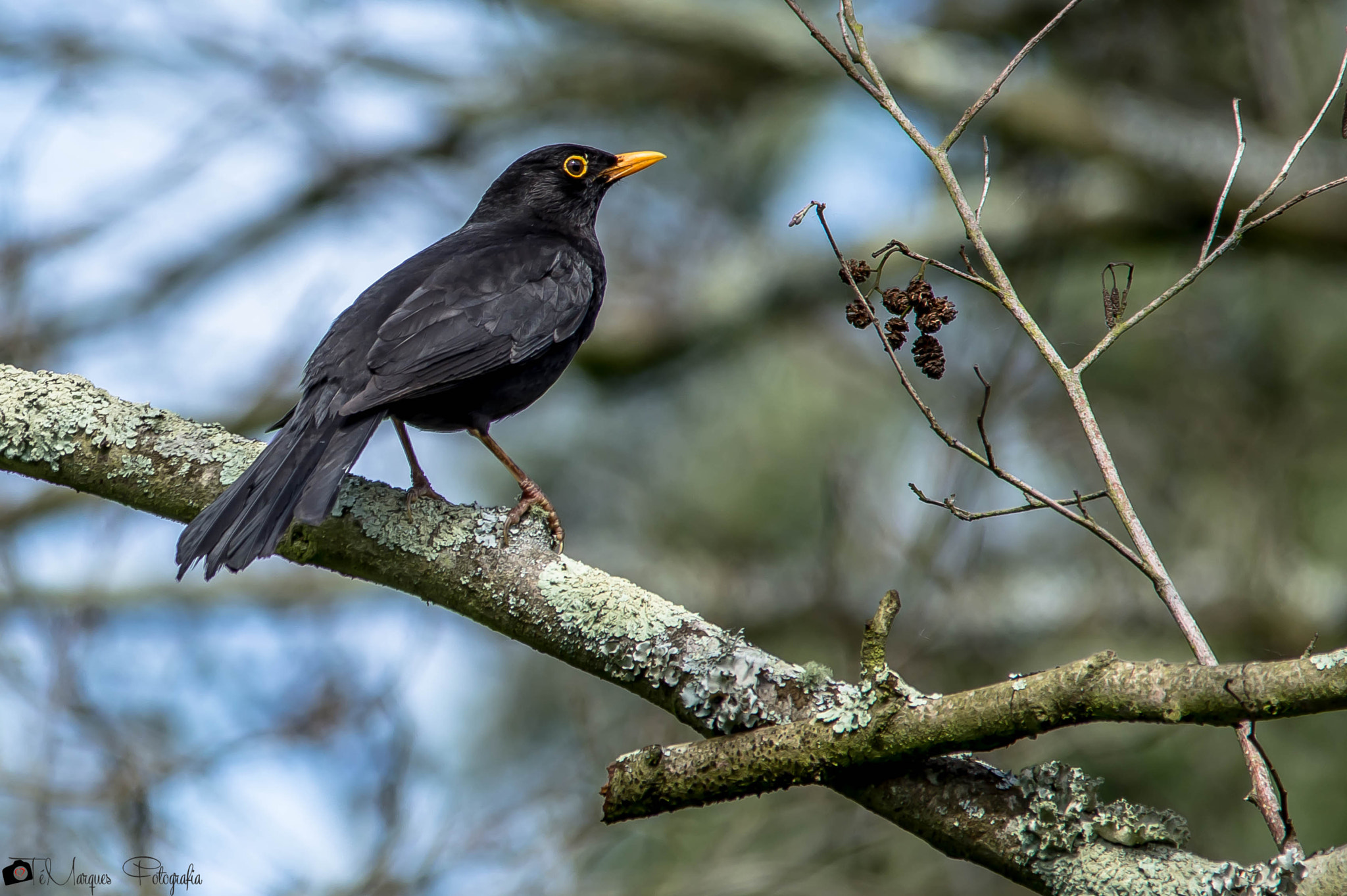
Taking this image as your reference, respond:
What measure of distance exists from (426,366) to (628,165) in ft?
7.73

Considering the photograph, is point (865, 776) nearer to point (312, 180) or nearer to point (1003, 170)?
point (1003, 170)

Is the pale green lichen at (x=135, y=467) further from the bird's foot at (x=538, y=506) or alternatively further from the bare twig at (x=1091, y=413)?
the bare twig at (x=1091, y=413)

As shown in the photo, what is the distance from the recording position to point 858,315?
2631 millimetres

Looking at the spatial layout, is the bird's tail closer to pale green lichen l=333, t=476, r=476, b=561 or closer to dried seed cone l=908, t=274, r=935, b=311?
pale green lichen l=333, t=476, r=476, b=561

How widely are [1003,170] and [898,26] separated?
66.8 inches

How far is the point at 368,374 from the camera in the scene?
12.8 ft

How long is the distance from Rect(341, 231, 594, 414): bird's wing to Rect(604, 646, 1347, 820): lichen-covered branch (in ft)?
5.67

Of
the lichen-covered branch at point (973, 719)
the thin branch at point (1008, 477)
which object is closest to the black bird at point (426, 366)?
the lichen-covered branch at point (973, 719)

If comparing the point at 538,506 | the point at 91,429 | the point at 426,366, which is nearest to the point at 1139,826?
the point at 538,506

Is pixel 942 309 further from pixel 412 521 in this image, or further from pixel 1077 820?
pixel 412 521

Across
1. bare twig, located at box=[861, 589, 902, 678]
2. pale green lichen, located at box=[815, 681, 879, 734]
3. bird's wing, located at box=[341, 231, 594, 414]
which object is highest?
bird's wing, located at box=[341, 231, 594, 414]

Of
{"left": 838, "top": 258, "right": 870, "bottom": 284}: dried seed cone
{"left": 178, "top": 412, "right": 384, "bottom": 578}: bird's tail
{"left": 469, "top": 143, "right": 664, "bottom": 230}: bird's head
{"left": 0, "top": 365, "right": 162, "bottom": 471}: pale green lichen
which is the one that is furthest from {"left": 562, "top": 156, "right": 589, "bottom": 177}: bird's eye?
{"left": 838, "top": 258, "right": 870, "bottom": 284}: dried seed cone

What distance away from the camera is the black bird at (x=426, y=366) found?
3.18m

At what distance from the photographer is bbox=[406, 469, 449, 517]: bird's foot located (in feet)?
10.6
